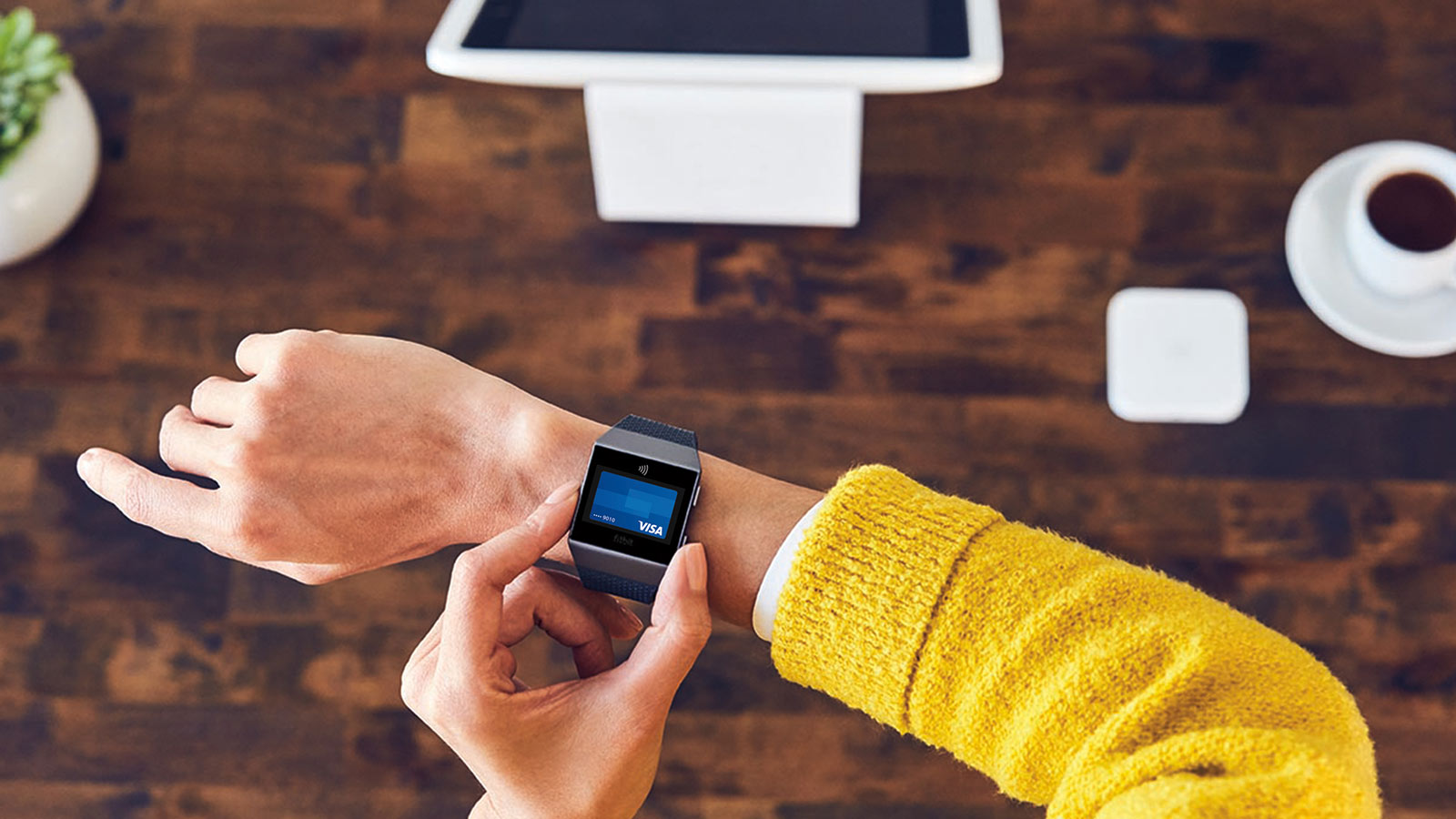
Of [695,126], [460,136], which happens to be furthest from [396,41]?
[695,126]

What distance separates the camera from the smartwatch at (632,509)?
803mm

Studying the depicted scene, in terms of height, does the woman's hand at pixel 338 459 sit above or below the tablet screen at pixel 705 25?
below

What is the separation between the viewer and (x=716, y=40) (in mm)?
790

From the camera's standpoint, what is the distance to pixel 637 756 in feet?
2.39

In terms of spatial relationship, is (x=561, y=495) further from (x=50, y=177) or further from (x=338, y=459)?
(x=50, y=177)

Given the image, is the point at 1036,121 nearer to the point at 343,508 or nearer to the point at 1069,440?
the point at 1069,440

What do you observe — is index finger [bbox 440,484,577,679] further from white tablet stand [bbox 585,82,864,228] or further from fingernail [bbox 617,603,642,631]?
white tablet stand [bbox 585,82,864,228]

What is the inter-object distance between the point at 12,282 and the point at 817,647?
125cm

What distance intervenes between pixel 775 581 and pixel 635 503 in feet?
0.42

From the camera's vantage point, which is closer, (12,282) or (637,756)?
(637,756)

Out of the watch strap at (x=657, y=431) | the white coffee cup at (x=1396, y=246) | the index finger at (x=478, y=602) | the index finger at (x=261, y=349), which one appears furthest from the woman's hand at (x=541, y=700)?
the white coffee cup at (x=1396, y=246)

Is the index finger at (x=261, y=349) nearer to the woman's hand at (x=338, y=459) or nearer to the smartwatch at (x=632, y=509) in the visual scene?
the woman's hand at (x=338, y=459)

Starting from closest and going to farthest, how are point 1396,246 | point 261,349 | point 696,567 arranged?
1. point 696,567
2. point 261,349
3. point 1396,246

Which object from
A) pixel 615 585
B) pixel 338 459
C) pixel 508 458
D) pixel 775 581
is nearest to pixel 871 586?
pixel 775 581
